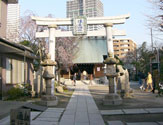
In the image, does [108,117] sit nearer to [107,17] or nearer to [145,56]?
[107,17]

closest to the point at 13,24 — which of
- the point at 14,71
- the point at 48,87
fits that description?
the point at 14,71

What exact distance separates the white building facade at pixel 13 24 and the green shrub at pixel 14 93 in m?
12.0

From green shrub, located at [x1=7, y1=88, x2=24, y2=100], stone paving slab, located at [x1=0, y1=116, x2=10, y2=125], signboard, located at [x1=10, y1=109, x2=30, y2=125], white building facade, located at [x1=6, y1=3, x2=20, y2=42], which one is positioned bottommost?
stone paving slab, located at [x1=0, y1=116, x2=10, y2=125]

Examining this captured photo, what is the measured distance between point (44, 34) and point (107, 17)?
5165 mm

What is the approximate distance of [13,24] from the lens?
83.4 feet

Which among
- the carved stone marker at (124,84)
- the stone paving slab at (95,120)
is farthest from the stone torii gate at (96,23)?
the stone paving slab at (95,120)

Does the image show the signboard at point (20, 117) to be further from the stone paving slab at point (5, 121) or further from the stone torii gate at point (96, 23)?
the stone torii gate at point (96, 23)

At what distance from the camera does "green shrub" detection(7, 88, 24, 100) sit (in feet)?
Result: 42.2

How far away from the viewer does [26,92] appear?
46.4ft

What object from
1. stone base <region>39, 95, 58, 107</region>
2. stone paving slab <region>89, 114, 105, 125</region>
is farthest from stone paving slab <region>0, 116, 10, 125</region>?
stone base <region>39, 95, 58, 107</region>

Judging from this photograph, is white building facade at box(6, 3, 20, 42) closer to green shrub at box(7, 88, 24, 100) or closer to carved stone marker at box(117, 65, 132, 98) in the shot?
green shrub at box(7, 88, 24, 100)

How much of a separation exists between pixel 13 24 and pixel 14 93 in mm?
14845

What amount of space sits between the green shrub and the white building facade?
11983mm

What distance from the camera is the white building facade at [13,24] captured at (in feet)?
79.9
